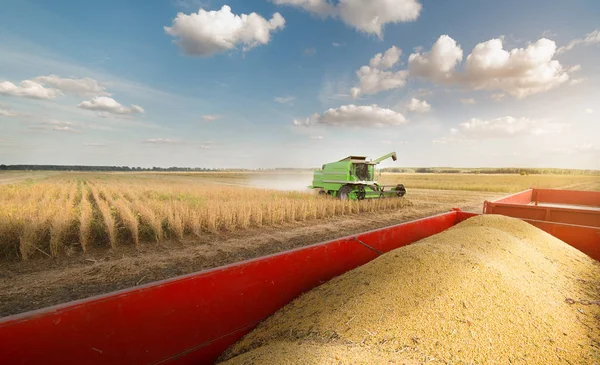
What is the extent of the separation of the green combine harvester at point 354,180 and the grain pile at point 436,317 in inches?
329

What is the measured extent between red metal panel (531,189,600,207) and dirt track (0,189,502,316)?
6.46 meters

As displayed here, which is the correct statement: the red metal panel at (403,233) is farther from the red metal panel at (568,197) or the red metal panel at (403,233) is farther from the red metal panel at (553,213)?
the red metal panel at (568,197)

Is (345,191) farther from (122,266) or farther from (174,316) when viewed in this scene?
(174,316)

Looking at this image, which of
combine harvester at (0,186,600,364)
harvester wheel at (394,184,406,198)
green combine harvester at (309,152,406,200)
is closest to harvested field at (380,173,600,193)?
harvester wheel at (394,184,406,198)

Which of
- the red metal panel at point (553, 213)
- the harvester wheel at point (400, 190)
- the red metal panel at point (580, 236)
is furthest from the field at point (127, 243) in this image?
the harvester wheel at point (400, 190)

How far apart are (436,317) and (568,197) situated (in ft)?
29.8

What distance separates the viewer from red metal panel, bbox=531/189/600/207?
7255mm

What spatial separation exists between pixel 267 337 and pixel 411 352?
860mm

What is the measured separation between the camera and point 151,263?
4504mm

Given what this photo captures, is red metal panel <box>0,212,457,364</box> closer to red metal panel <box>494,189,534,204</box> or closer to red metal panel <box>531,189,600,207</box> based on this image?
red metal panel <box>494,189,534,204</box>

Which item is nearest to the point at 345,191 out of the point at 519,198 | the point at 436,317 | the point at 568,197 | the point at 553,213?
the point at 519,198

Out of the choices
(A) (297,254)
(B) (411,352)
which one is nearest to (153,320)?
(A) (297,254)

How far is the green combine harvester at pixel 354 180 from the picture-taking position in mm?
10891

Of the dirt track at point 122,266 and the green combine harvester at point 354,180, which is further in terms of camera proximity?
the green combine harvester at point 354,180
